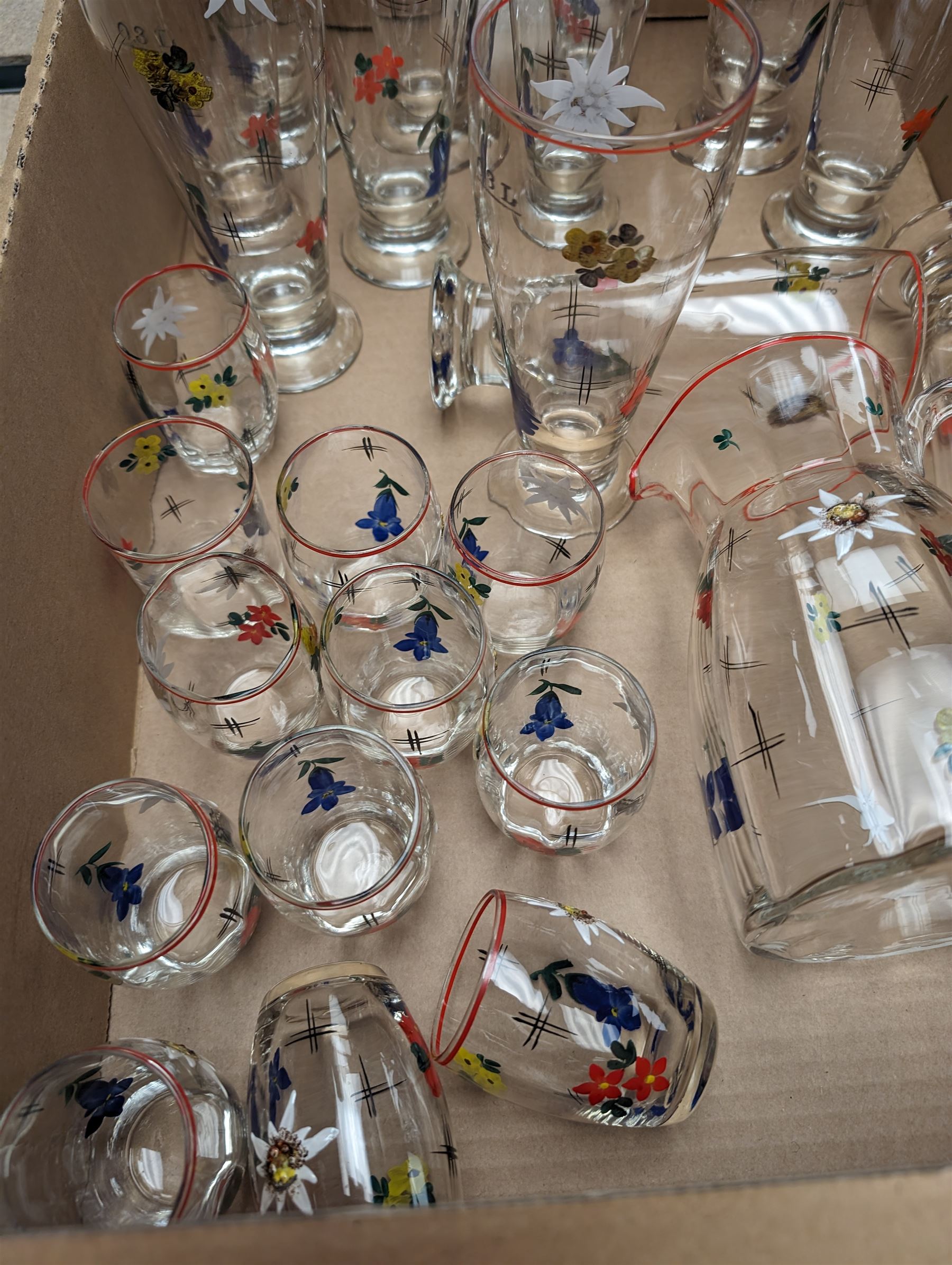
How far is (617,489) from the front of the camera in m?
0.53

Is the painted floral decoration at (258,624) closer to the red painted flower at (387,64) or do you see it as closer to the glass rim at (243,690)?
the glass rim at (243,690)

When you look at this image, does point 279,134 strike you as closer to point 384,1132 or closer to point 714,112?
point 714,112

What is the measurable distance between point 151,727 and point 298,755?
0.11 meters

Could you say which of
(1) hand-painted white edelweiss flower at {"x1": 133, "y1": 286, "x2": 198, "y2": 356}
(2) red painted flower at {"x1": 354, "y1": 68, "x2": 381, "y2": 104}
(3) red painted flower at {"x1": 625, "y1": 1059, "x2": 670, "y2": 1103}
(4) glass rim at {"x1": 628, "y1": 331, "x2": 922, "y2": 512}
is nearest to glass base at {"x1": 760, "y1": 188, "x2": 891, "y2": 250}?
(4) glass rim at {"x1": 628, "y1": 331, "x2": 922, "y2": 512}

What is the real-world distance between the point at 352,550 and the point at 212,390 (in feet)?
0.41

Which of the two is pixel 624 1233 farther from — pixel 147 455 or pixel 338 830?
pixel 147 455

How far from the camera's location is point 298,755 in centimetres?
41

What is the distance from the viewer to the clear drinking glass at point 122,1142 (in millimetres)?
329

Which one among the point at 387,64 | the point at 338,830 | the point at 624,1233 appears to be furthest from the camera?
the point at 387,64

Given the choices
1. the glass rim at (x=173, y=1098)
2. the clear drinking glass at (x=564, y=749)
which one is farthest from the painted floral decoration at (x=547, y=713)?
the glass rim at (x=173, y=1098)

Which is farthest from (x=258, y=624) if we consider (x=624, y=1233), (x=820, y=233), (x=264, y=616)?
(x=820, y=233)

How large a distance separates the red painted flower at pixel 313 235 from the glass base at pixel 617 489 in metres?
0.16

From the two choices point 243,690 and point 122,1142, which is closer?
point 122,1142

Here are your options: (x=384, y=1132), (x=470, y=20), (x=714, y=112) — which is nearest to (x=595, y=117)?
(x=714, y=112)
